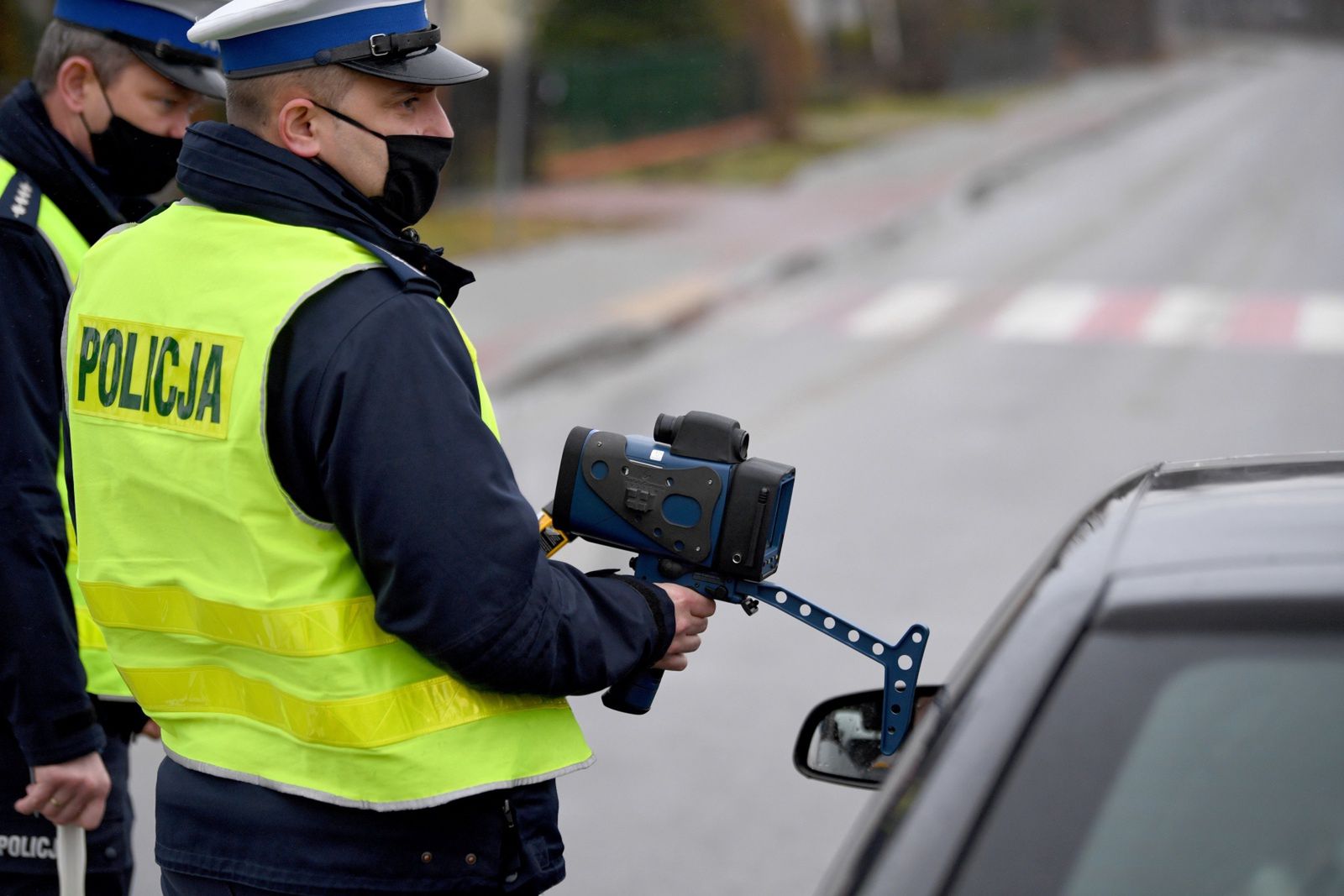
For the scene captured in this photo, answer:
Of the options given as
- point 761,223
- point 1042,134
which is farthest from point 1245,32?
point 761,223

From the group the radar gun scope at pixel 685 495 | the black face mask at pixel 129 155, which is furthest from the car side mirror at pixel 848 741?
the black face mask at pixel 129 155

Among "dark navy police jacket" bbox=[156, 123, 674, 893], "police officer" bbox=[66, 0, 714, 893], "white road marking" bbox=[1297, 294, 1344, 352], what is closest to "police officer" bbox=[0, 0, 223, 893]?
"police officer" bbox=[66, 0, 714, 893]

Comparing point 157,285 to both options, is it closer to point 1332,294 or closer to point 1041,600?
point 1041,600

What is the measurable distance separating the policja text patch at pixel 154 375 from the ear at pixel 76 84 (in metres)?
0.82

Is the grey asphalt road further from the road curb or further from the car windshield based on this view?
the car windshield

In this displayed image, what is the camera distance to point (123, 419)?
2154 mm

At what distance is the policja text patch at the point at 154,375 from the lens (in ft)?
6.62

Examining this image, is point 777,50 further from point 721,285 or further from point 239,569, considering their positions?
point 239,569

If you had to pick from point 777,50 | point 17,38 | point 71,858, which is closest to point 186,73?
point 71,858

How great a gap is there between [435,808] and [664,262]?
14393 mm

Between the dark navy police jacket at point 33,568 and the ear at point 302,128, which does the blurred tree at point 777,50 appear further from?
the ear at point 302,128

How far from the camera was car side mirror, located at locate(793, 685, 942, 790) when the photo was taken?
2338mm

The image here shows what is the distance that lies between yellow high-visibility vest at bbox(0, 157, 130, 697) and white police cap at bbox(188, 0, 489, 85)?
692 millimetres

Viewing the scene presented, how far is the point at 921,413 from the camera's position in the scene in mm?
9953
